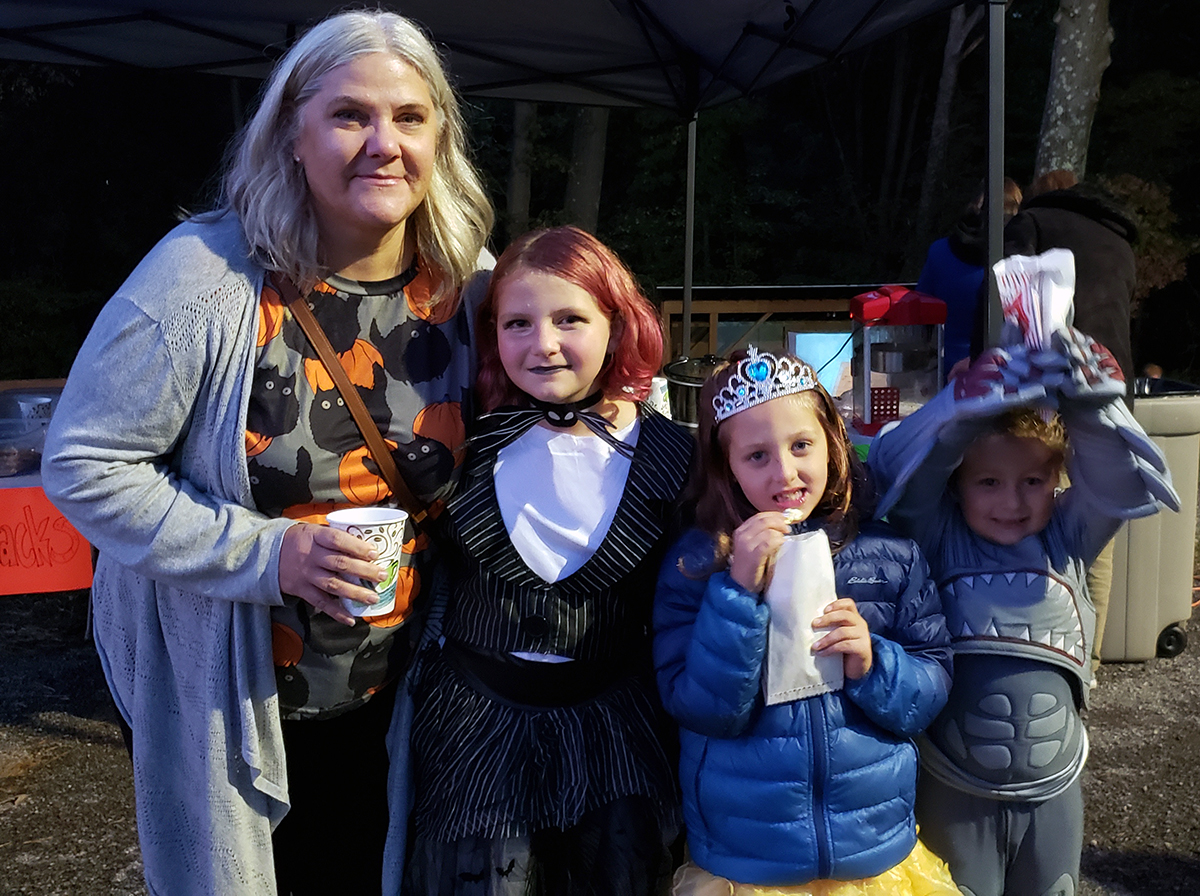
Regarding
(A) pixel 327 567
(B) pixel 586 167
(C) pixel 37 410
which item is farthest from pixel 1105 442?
(B) pixel 586 167

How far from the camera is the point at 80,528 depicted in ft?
5.88

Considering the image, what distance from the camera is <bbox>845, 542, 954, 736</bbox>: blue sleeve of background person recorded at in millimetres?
1696

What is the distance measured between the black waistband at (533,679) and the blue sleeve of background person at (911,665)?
1.51ft

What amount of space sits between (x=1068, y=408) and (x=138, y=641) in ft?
5.47

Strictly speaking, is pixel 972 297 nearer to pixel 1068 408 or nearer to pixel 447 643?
pixel 1068 408

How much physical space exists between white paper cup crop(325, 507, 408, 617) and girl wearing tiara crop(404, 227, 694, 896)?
0.57 feet

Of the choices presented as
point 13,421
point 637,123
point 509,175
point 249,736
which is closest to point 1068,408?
point 249,736

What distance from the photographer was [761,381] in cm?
177

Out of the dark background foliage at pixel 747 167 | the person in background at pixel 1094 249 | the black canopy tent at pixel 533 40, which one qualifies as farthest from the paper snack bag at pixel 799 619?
the dark background foliage at pixel 747 167

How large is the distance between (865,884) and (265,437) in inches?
50.3

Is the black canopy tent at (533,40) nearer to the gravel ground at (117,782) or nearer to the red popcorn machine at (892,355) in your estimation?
the red popcorn machine at (892,355)

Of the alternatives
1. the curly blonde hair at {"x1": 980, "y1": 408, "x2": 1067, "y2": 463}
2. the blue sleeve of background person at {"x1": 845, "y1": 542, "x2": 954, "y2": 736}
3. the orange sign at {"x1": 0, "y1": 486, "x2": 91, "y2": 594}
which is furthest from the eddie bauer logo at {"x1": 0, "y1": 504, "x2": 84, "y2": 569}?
the curly blonde hair at {"x1": 980, "y1": 408, "x2": 1067, "y2": 463}

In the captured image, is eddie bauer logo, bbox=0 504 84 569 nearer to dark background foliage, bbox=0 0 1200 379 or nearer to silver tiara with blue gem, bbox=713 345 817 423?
silver tiara with blue gem, bbox=713 345 817 423

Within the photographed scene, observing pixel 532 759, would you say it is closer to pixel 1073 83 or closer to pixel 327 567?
pixel 327 567
